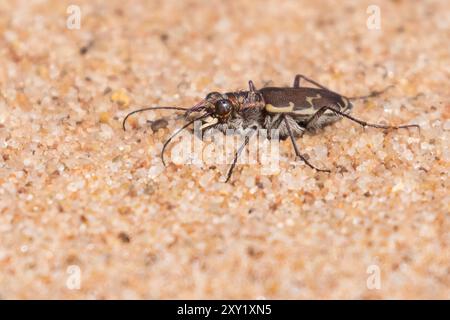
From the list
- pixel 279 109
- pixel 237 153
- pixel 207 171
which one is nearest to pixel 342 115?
pixel 279 109

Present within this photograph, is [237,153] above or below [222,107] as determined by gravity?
below

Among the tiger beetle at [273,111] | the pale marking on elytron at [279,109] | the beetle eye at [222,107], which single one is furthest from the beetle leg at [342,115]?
the beetle eye at [222,107]

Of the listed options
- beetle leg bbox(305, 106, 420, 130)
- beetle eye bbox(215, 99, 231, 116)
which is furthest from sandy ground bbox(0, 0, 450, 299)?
beetle eye bbox(215, 99, 231, 116)

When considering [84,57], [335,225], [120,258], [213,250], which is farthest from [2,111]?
[335,225]

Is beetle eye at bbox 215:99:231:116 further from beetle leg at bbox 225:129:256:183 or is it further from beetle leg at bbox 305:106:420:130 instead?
beetle leg at bbox 305:106:420:130

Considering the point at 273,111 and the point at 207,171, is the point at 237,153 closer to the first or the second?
the point at 207,171

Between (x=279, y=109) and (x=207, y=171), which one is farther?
(x=279, y=109)

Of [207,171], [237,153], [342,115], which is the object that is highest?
[342,115]

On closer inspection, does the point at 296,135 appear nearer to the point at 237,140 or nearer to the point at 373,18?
the point at 237,140
